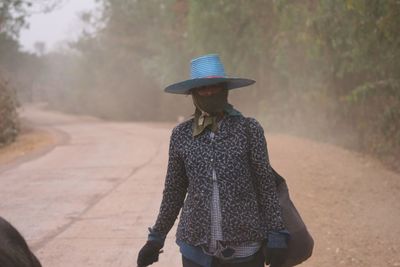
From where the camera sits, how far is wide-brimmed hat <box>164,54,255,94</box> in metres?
3.31

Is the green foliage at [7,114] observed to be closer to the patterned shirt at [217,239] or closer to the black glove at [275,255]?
the patterned shirt at [217,239]

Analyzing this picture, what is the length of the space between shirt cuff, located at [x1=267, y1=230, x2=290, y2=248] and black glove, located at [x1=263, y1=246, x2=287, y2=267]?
20 mm

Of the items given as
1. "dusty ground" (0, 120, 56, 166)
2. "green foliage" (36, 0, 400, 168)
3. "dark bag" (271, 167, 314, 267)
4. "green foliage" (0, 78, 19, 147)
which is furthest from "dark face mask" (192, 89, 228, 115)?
"green foliage" (0, 78, 19, 147)

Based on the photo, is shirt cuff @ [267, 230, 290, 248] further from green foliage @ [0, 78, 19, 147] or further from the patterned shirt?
green foliage @ [0, 78, 19, 147]

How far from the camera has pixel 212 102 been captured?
331 centimetres

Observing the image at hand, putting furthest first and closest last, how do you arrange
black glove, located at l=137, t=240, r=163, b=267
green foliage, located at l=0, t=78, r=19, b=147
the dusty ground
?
1. green foliage, located at l=0, t=78, r=19, b=147
2. the dusty ground
3. black glove, located at l=137, t=240, r=163, b=267

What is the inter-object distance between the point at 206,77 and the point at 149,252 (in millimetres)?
1022

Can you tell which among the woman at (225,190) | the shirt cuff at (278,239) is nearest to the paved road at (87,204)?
the woman at (225,190)

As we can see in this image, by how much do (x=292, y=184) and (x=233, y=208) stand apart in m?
8.13

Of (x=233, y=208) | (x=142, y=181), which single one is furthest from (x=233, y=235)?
(x=142, y=181)

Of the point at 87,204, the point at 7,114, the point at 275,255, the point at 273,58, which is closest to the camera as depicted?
the point at 275,255

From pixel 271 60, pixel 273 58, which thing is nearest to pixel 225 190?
pixel 273 58

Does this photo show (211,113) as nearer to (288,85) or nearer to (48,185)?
(48,185)

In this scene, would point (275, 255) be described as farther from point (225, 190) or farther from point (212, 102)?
point (212, 102)
